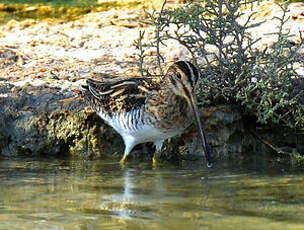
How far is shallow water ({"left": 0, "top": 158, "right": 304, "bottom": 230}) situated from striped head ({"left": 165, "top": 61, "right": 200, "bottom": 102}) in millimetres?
724

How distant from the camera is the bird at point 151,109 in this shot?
7.40 metres

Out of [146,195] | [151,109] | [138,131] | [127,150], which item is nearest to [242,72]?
[151,109]

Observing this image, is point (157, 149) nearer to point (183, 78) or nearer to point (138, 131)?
point (138, 131)

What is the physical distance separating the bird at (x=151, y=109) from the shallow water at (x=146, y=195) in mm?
327

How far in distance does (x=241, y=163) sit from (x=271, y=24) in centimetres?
304

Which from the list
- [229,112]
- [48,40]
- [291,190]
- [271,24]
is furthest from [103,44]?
[291,190]

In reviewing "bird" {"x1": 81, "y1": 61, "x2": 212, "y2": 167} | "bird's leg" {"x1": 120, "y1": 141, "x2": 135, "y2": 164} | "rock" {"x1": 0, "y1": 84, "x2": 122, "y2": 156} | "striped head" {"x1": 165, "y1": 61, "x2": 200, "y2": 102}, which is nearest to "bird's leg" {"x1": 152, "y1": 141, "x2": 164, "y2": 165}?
"bird" {"x1": 81, "y1": 61, "x2": 212, "y2": 167}

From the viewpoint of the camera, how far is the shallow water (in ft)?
17.9

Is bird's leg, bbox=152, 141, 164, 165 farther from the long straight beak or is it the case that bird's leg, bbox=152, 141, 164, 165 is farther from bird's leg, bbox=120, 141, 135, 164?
the long straight beak

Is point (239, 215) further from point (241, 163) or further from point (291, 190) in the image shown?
point (241, 163)

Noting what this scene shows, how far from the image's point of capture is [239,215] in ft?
18.4

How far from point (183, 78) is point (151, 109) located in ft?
1.66

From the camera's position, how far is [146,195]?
6.35m

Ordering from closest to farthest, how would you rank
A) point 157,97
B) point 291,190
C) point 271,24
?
1. point 291,190
2. point 157,97
3. point 271,24
